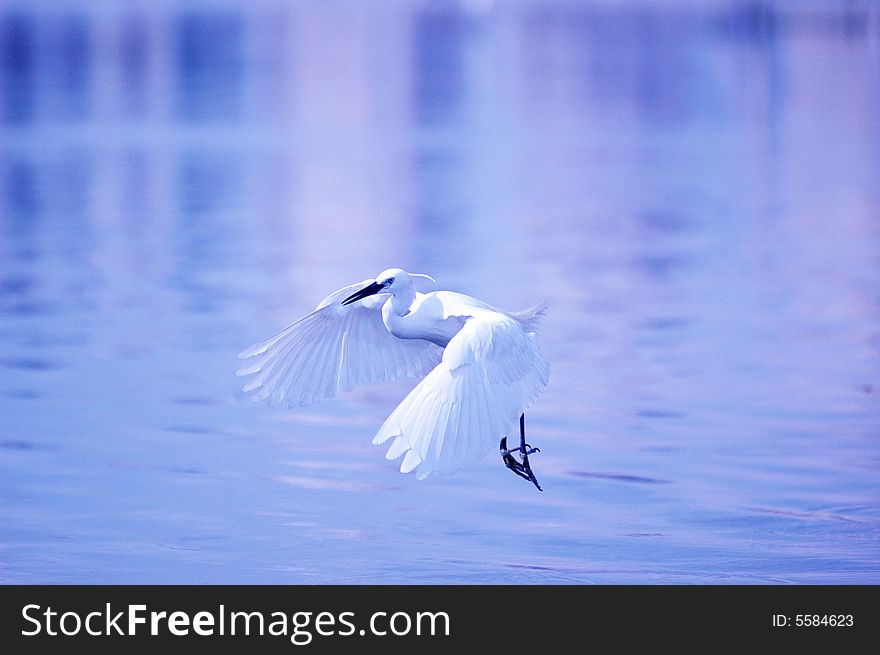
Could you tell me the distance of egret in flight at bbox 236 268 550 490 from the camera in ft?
22.6

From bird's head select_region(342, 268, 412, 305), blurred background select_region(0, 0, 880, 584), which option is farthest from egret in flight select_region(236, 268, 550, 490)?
blurred background select_region(0, 0, 880, 584)

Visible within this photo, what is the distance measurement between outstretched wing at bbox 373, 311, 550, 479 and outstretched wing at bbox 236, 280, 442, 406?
943 millimetres

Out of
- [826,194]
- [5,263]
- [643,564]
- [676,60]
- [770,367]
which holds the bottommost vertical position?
[643,564]

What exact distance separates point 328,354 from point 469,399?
5.25ft

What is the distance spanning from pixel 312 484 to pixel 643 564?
1.99m

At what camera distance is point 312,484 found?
9.25 metres

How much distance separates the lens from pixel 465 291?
46.0 ft

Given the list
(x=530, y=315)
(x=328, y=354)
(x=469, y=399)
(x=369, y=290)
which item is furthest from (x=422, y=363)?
(x=469, y=399)

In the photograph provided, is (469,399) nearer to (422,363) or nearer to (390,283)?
(390,283)

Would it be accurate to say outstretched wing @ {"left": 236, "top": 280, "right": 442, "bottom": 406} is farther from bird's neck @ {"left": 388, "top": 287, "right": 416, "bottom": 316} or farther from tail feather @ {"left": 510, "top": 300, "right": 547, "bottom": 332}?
tail feather @ {"left": 510, "top": 300, "right": 547, "bottom": 332}

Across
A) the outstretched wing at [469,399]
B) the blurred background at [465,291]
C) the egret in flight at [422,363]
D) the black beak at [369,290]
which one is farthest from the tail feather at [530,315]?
the blurred background at [465,291]

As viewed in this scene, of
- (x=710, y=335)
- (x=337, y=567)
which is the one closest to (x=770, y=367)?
(x=710, y=335)

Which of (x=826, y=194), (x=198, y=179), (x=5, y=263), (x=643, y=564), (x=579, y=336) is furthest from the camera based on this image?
(x=198, y=179)

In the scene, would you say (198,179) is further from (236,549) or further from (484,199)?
(236,549)
